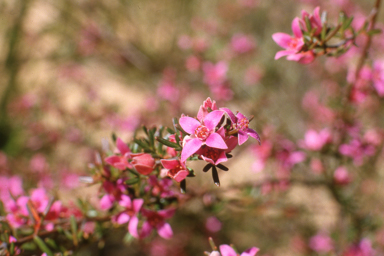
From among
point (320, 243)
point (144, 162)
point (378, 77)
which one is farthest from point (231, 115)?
point (320, 243)

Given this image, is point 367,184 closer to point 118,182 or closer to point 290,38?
point 290,38

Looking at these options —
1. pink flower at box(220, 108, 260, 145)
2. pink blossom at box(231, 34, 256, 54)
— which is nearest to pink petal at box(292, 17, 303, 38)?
pink flower at box(220, 108, 260, 145)

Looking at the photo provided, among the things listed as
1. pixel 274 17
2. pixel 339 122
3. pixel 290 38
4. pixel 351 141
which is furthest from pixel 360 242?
pixel 274 17

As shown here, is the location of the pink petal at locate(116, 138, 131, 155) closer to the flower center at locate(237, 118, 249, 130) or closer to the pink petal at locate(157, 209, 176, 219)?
the pink petal at locate(157, 209, 176, 219)

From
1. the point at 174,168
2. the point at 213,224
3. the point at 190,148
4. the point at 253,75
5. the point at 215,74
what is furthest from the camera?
the point at 253,75

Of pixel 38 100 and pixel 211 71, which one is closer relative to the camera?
pixel 211 71

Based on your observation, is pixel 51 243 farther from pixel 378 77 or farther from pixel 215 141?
pixel 378 77

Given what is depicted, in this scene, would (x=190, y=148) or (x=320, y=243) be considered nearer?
(x=190, y=148)
